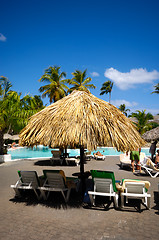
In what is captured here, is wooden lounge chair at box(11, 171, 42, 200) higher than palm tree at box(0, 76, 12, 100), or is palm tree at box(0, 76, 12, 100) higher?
palm tree at box(0, 76, 12, 100)

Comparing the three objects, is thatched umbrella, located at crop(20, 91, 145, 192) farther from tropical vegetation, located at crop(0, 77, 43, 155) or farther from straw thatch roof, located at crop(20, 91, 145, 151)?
tropical vegetation, located at crop(0, 77, 43, 155)

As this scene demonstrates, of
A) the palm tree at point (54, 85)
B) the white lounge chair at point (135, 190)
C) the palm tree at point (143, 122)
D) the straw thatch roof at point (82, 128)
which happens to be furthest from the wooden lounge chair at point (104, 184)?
the palm tree at point (143, 122)

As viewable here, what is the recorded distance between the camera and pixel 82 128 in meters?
4.87

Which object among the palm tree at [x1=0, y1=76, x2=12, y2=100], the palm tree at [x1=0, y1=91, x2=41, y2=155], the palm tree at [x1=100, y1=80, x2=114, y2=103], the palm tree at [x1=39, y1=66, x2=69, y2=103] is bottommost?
the palm tree at [x1=0, y1=91, x2=41, y2=155]

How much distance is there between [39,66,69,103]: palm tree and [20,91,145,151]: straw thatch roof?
18169 mm

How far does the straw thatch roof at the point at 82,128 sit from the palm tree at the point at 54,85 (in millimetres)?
18169

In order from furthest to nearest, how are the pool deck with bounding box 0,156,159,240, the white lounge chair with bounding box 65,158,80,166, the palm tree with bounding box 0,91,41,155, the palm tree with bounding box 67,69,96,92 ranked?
the palm tree with bounding box 67,69,96,92 → the palm tree with bounding box 0,91,41,155 → the white lounge chair with bounding box 65,158,80,166 → the pool deck with bounding box 0,156,159,240

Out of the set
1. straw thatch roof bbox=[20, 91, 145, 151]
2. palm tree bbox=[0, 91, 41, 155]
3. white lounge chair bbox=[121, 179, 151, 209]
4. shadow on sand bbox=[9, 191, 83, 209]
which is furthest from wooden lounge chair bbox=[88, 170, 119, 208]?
palm tree bbox=[0, 91, 41, 155]

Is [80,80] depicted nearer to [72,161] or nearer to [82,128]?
[72,161]

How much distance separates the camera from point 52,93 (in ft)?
77.7

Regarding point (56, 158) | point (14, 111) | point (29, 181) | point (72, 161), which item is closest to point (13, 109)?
point (14, 111)

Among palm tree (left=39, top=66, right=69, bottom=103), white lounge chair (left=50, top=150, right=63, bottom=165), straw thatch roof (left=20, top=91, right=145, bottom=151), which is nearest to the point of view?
straw thatch roof (left=20, top=91, right=145, bottom=151)

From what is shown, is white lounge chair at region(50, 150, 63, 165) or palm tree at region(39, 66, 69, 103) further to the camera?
palm tree at region(39, 66, 69, 103)

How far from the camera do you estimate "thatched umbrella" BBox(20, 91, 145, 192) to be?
483 centimetres
